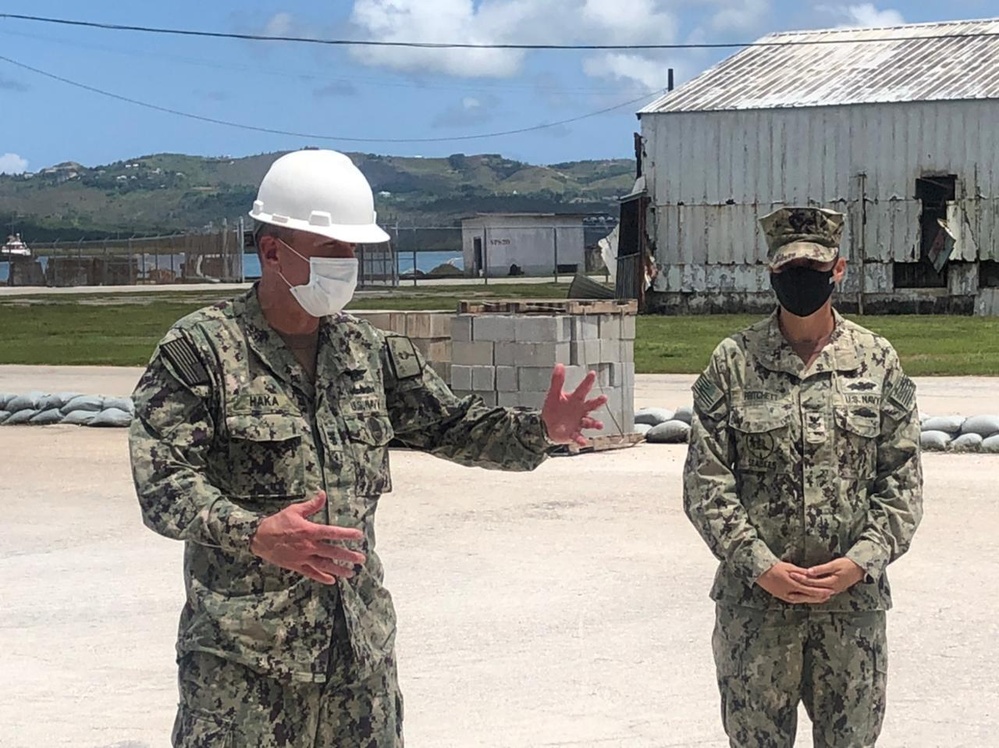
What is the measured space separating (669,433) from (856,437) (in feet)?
29.1

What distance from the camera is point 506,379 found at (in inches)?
476

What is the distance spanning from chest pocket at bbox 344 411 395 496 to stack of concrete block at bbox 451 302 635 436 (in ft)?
27.1

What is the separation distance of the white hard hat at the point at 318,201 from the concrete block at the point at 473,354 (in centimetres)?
863

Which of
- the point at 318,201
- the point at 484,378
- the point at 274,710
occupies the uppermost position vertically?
the point at 318,201

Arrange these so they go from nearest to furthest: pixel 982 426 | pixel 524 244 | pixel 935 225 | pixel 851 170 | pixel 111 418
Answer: pixel 982 426 < pixel 111 418 < pixel 935 225 < pixel 851 170 < pixel 524 244

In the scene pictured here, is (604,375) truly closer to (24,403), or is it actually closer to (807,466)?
(24,403)

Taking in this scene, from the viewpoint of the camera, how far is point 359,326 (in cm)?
359

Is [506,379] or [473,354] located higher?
[473,354]

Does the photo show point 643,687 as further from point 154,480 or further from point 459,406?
Answer: point 154,480

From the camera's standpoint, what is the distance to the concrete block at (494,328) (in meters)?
12.0

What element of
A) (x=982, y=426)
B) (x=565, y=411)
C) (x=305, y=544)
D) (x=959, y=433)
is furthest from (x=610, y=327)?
(x=305, y=544)

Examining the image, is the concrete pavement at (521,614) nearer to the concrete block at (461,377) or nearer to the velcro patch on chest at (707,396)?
the concrete block at (461,377)

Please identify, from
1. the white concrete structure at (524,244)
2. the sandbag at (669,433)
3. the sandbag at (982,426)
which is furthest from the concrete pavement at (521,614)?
the white concrete structure at (524,244)

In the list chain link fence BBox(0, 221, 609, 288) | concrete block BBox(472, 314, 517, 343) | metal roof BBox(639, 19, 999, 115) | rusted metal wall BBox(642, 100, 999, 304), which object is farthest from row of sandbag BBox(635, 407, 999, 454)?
chain link fence BBox(0, 221, 609, 288)
